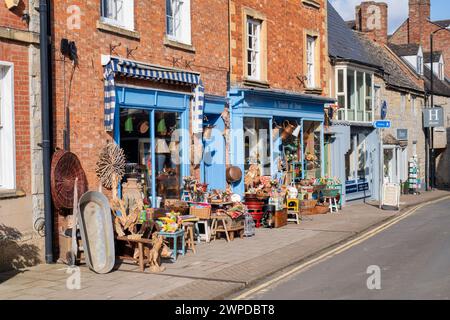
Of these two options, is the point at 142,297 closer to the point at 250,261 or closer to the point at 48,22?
the point at 250,261

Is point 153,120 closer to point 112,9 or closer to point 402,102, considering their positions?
point 112,9

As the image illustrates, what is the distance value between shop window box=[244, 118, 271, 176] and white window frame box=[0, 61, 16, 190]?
8.61m

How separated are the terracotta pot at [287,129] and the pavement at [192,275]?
5.66m

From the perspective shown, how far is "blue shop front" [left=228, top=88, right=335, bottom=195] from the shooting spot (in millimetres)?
16703

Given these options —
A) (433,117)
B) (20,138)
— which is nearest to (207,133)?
(20,138)

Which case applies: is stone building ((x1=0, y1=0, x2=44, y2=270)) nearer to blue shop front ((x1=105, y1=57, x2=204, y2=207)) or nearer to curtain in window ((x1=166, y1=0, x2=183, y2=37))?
blue shop front ((x1=105, y1=57, x2=204, y2=207))

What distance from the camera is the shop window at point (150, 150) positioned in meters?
12.8

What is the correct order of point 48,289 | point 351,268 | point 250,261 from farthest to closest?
point 250,261, point 351,268, point 48,289

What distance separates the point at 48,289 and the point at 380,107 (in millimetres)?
22673

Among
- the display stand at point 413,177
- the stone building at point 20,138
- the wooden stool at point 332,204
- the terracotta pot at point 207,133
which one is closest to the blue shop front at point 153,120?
the terracotta pot at point 207,133

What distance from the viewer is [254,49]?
17781 mm

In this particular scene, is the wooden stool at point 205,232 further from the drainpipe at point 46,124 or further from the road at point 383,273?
the drainpipe at point 46,124

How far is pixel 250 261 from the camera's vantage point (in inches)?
426
